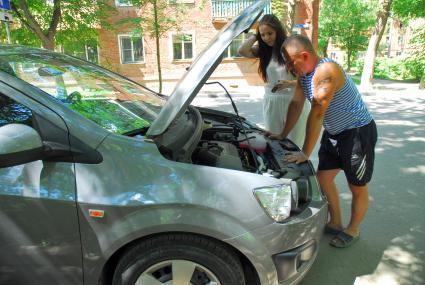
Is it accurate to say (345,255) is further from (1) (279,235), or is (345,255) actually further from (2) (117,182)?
(2) (117,182)

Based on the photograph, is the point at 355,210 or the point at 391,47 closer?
the point at 355,210

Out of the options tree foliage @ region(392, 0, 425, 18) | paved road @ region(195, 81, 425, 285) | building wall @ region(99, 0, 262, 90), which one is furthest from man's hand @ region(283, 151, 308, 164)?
building wall @ region(99, 0, 262, 90)

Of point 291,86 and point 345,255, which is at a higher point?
point 291,86

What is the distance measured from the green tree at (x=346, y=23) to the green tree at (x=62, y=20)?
1991 cm

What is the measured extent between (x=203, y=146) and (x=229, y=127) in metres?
0.67

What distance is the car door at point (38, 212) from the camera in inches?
67.5

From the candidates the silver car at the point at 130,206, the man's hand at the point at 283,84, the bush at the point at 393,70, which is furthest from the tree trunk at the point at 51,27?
the bush at the point at 393,70

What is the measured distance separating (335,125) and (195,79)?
136 cm

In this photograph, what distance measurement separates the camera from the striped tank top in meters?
2.60

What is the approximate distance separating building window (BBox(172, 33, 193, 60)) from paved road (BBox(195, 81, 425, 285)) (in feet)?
43.5

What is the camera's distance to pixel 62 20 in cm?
848

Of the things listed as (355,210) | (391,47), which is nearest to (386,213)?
(355,210)

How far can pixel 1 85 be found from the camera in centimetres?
178

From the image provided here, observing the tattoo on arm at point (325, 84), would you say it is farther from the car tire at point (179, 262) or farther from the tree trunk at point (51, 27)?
the tree trunk at point (51, 27)
